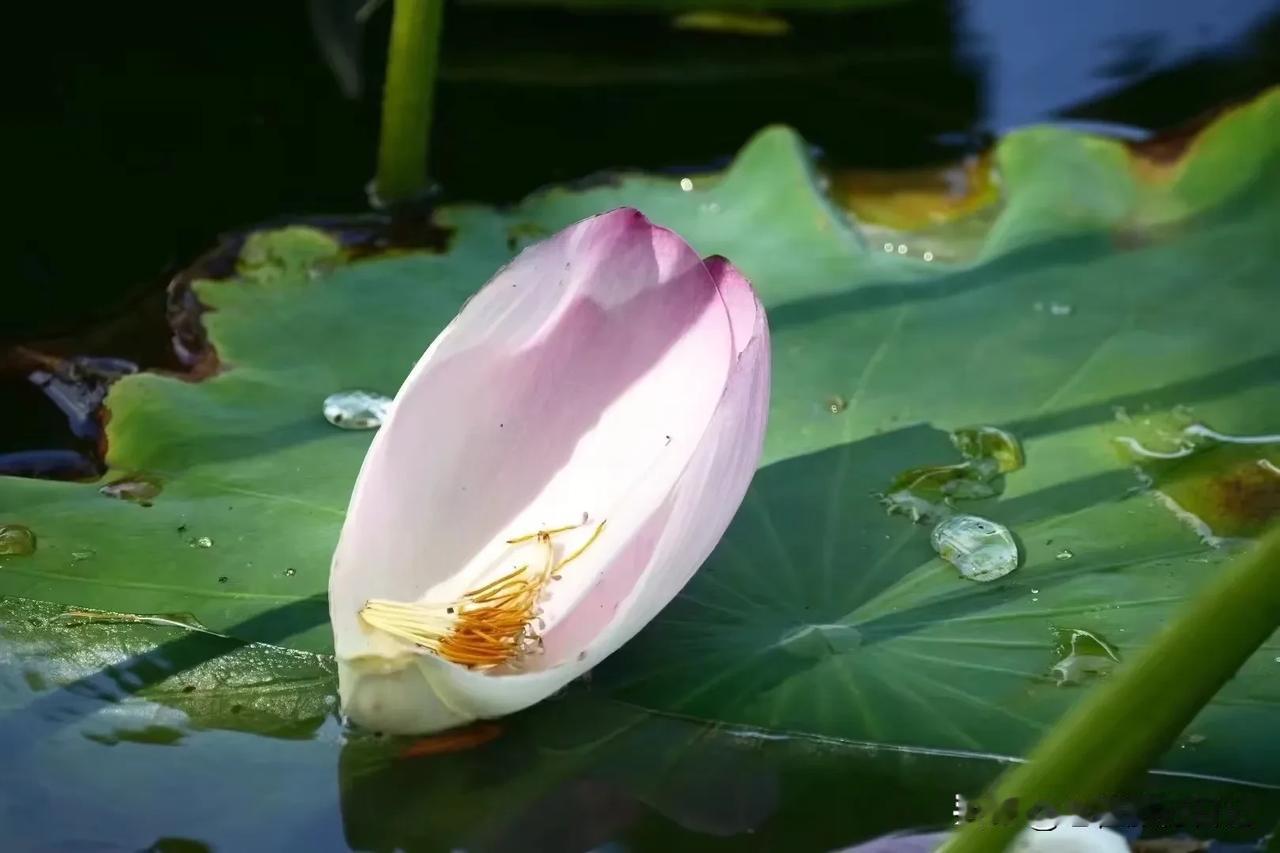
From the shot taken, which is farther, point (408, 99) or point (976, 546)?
point (408, 99)

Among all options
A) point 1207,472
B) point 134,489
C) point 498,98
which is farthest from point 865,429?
point 498,98

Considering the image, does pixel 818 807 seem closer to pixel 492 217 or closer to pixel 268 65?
pixel 492 217

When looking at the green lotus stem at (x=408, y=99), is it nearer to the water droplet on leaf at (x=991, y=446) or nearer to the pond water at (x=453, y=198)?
the pond water at (x=453, y=198)

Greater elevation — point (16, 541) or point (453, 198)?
point (453, 198)

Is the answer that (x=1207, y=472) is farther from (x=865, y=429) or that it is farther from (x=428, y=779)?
(x=428, y=779)

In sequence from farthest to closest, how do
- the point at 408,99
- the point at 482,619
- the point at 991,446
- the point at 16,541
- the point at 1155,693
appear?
the point at 408,99 → the point at 991,446 → the point at 16,541 → the point at 482,619 → the point at 1155,693

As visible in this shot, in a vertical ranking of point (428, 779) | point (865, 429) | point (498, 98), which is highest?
point (498, 98)

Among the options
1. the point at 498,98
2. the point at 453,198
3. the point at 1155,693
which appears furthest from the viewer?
the point at 498,98
